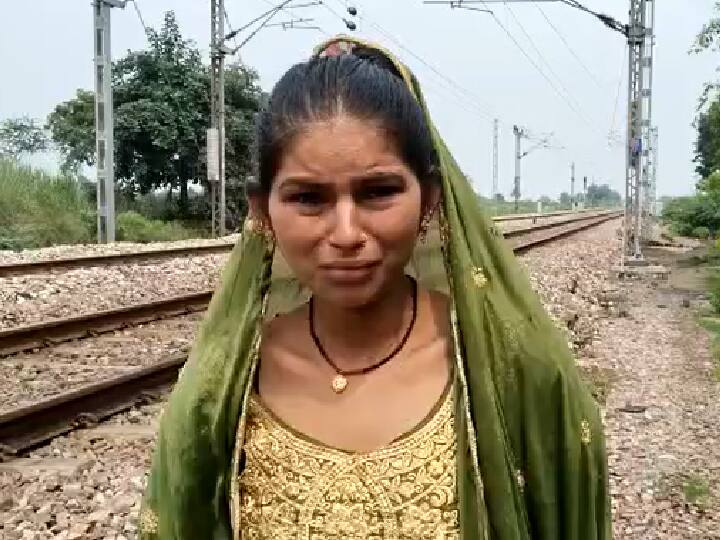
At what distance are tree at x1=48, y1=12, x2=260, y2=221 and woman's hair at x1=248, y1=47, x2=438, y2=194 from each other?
27.9 metres

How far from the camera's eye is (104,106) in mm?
20109

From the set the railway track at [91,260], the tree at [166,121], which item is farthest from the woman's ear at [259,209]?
the tree at [166,121]

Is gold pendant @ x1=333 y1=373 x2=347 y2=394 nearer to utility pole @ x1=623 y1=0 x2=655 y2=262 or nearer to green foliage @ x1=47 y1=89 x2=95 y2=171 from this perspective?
utility pole @ x1=623 y1=0 x2=655 y2=262

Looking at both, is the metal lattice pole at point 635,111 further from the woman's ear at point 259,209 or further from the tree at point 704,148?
the woman's ear at point 259,209

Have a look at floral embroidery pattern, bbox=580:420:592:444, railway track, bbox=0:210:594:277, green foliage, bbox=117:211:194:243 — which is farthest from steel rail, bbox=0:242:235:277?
floral embroidery pattern, bbox=580:420:592:444

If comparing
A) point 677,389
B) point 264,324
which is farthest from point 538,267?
point 264,324

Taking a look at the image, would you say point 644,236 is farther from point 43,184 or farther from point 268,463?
point 268,463

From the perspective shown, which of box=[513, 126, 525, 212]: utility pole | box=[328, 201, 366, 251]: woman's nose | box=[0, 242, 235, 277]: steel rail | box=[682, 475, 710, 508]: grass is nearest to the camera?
box=[328, 201, 366, 251]: woman's nose

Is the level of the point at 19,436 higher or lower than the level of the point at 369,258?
lower

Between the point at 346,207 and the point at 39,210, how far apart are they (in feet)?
70.5

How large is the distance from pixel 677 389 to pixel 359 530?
656cm

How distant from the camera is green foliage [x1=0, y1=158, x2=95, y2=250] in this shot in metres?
20.6

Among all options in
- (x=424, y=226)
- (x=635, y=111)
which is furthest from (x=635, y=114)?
(x=424, y=226)

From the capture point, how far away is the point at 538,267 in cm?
1731
